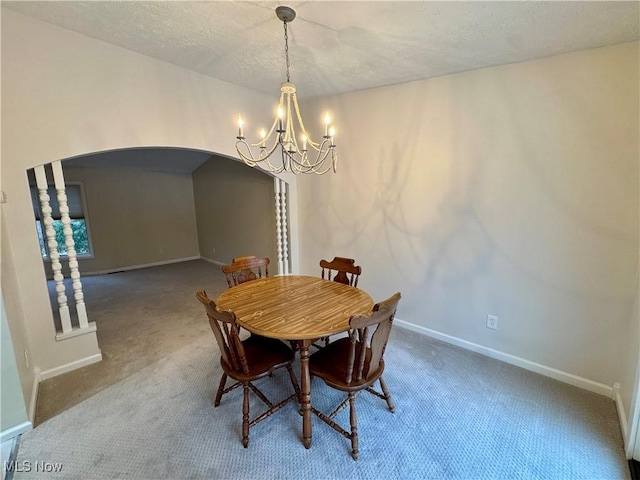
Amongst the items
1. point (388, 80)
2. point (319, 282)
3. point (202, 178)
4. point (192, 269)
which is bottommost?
point (192, 269)

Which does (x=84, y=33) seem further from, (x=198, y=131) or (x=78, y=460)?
(x=78, y=460)

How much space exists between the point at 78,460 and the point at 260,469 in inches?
40.9

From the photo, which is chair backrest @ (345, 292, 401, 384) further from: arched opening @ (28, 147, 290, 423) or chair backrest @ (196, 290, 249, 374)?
arched opening @ (28, 147, 290, 423)

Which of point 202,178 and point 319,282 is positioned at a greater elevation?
point 202,178

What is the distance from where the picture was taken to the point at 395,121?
2914 mm

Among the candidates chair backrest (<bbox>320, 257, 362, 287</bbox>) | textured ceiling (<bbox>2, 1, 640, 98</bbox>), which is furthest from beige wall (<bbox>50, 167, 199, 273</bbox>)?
chair backrest (<bbox>320, 257, 362, 287</bbox>)

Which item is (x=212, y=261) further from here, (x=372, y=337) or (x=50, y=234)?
(x=372, y=337)

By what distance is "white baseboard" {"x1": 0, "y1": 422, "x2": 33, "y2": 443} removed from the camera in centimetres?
174

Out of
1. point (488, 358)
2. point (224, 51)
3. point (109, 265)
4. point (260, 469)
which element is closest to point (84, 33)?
point (224, 51)

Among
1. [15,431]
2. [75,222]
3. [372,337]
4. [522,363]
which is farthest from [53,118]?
[75,222]

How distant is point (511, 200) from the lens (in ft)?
7.83

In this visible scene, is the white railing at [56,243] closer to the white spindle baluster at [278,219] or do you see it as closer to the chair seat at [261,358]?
the chair seat at [261,358]

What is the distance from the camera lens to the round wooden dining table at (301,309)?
1654mm

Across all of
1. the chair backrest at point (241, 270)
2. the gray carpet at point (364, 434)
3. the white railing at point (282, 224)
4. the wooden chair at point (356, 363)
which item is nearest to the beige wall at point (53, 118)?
the gray carpet at point (364, 434)
